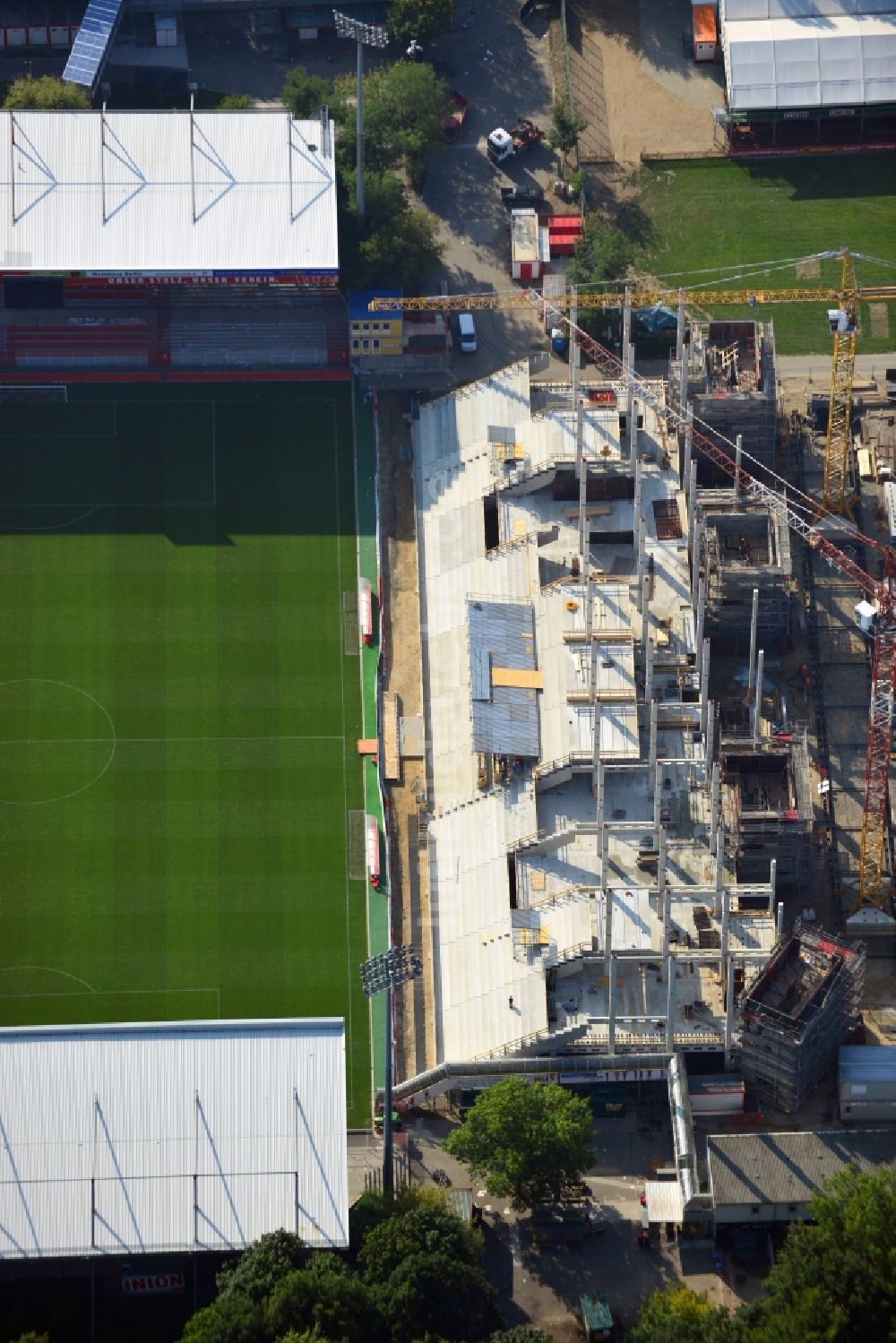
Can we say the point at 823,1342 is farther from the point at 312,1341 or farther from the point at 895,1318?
the point at 312,1341

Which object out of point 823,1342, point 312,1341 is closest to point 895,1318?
point 823,1342
